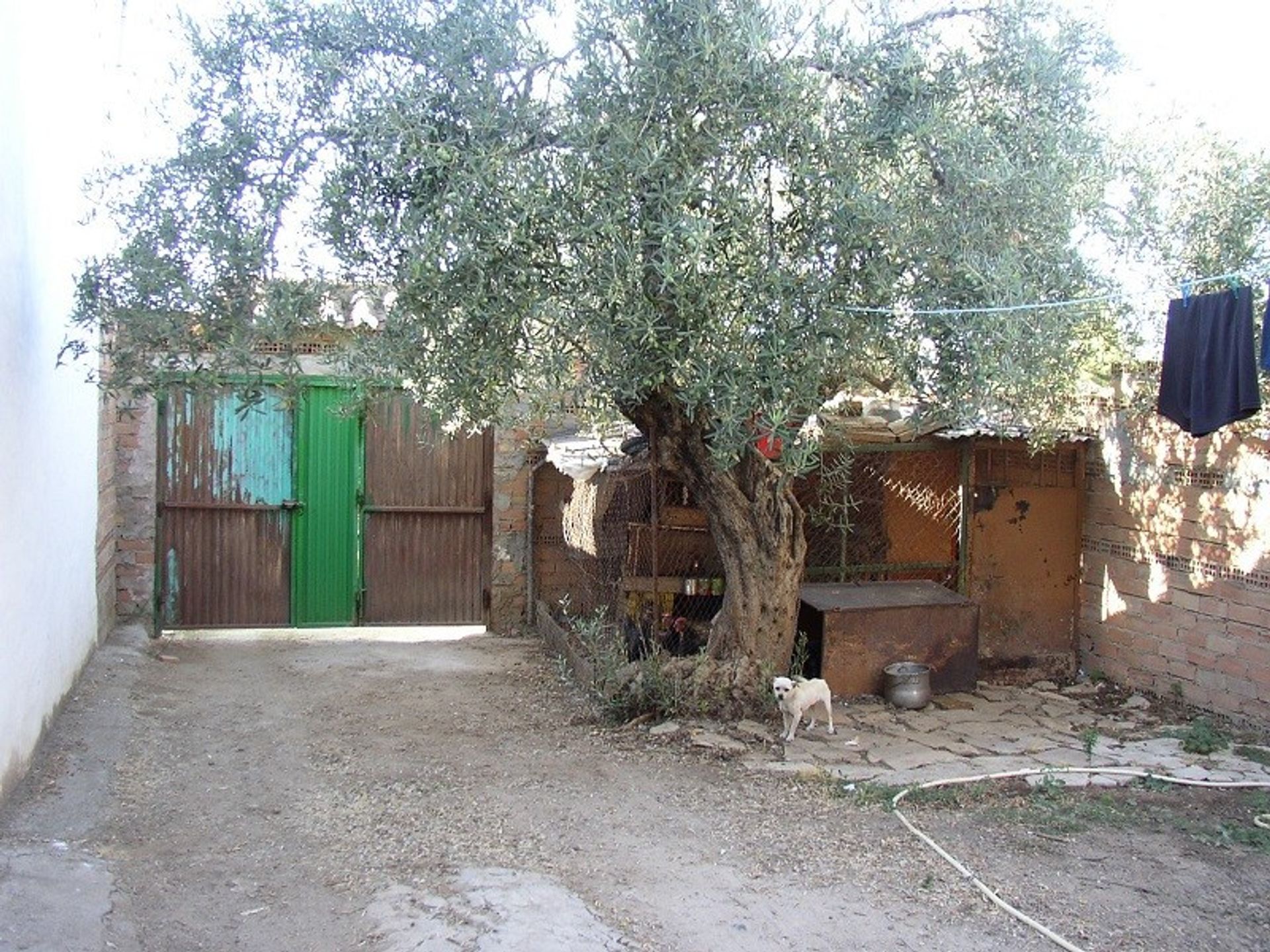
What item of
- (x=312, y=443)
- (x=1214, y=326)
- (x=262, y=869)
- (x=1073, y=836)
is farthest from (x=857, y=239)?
(x=312, y=443)

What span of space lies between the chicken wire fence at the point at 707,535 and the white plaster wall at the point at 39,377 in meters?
3.62

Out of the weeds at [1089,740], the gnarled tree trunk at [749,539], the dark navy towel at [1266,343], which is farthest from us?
the gnarled tree trunk at [749,539]

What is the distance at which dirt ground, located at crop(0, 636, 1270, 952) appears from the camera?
13.8 ft

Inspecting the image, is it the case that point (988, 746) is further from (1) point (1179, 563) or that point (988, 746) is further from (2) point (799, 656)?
(1) point (1179, 563)

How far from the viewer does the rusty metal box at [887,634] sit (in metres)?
7.83

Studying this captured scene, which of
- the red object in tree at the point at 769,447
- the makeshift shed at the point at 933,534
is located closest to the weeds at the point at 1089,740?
the makeshift shed at the point at 933,534

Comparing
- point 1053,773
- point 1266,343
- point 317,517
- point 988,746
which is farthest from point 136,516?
point 1266,343

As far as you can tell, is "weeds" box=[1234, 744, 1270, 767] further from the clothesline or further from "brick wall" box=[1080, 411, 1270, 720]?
the clothesline

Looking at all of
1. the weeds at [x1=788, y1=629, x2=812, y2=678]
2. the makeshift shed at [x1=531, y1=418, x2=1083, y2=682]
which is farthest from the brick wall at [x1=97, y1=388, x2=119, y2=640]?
the weeds at [x1=788, y1=629, x2=812, y2=678]

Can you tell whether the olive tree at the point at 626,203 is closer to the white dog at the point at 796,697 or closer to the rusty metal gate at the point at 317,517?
the white dog at the point at 796,697

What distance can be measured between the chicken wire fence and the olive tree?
219 cm

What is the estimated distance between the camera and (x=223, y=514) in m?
10.1

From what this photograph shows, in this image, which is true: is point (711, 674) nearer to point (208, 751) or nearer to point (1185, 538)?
point (208, 751)

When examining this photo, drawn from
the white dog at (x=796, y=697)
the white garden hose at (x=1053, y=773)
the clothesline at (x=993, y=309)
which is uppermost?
the clothesline at (x=993, y=309)
